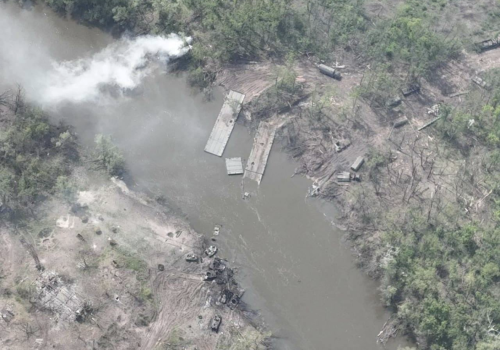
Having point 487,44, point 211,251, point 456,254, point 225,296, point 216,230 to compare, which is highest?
point 487,44

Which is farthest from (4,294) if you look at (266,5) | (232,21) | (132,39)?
(266,5)

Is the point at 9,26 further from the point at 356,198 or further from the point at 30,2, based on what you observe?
the point at 356,198

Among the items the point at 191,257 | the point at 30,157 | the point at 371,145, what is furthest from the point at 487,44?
the point at 30,157

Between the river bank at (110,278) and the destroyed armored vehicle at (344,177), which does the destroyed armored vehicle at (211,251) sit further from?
the destroyed armored vehicle at (344,177)

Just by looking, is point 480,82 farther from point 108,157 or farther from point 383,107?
point 108,157

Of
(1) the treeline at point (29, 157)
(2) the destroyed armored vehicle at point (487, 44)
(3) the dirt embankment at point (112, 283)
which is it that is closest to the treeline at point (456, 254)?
(2) the destroyed armored vehicle at point (487, 44)
